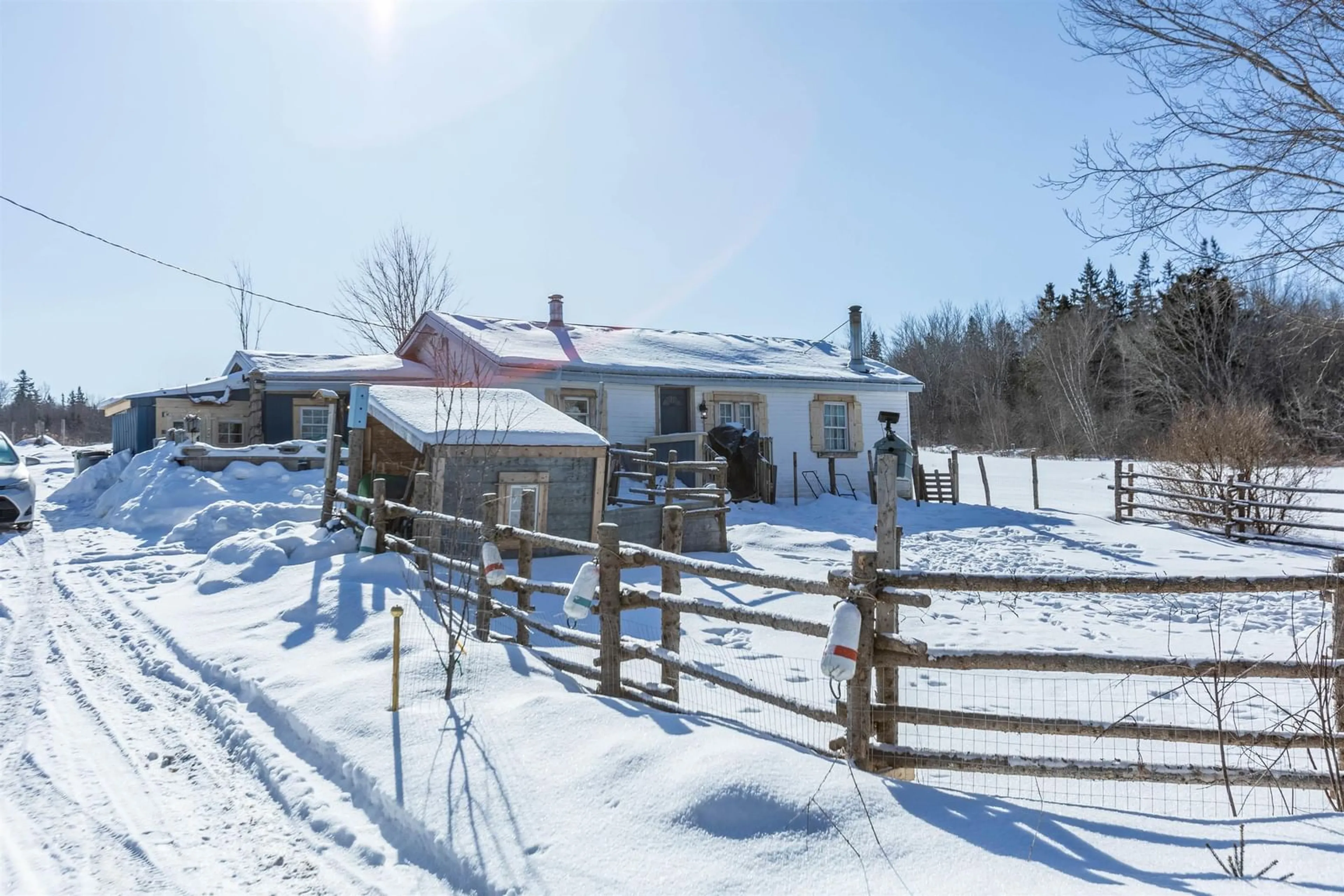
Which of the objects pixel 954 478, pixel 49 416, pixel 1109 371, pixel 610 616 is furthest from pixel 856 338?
pixel 49 416

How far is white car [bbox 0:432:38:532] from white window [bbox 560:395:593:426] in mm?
10473

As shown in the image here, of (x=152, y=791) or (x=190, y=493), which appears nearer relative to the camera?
(x=152, y=791)

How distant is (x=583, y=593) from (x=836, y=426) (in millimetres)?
17992

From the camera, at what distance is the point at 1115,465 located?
17828mm

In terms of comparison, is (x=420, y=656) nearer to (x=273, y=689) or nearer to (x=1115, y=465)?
(x=273, y=689)

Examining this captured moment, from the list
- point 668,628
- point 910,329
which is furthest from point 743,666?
point 910,329

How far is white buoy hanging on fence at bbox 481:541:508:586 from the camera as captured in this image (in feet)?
21.5

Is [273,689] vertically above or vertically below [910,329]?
below

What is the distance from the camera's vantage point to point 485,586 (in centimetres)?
705

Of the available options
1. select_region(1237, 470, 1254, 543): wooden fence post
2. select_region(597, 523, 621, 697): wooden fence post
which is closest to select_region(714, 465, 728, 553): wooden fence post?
select_region(597, 523, 621, 697): wooden fence post

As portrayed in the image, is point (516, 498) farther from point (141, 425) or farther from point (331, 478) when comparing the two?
point (141, 425)

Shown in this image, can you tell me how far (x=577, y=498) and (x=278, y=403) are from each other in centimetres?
1262

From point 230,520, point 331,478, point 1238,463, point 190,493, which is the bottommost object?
point 230,520

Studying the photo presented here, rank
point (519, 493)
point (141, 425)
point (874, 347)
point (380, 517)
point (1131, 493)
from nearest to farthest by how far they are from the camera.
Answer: point (380, 517), point (519, 493), point (1131, 493), point (141, 425), point (874, 347)
